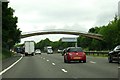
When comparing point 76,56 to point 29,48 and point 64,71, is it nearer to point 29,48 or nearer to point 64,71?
point 64,71

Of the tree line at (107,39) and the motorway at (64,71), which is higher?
the tree line at (107,39)

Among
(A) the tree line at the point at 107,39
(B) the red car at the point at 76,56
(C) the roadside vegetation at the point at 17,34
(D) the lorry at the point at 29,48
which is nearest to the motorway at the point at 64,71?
(B) the red car at the point at 76,56

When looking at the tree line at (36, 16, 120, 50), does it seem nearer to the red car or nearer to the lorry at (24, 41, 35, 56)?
the lorry at (24, 41, 35, 56)

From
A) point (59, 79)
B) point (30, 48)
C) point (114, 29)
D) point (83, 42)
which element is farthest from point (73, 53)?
point (83, 42)

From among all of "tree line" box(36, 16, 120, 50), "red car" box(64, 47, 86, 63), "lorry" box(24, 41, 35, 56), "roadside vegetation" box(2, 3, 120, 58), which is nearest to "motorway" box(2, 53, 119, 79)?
"red car" box(64, 47, 86, 63)

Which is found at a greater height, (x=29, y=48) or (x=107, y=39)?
(x=107, y=39)

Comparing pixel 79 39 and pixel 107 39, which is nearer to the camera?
pixel 107 39

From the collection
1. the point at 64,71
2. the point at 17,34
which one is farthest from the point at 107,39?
the point at 64,71

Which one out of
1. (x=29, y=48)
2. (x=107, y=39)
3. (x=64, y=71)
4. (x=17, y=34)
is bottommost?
(x=64, y=71)

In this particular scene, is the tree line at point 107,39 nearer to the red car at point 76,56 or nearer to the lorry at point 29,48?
the lorry at point 29,48

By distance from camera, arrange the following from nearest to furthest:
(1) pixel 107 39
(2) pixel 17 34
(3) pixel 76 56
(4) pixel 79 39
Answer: (3) pixel 76 56 → (2) pixel 17 34 → (1) pixel 107 39 → (4) pixel 79 39

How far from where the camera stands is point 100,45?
12156 centimetres

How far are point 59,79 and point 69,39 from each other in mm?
121335

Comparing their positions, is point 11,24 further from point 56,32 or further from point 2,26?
point 56,32
